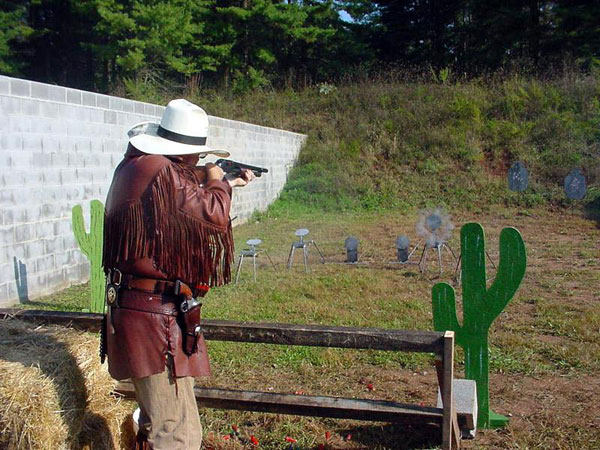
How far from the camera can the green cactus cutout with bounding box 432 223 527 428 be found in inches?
143

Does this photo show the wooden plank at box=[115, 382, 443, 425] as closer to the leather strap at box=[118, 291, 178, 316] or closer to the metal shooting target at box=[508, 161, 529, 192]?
the leather strap at box=[118, 291, 178, 316]

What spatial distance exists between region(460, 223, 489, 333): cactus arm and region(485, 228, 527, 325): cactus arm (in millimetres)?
52

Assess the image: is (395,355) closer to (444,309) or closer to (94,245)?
(444,309)

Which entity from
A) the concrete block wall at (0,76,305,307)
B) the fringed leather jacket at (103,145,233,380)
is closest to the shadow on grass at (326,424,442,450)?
the fringed leather jacket at (103,145,233,380)

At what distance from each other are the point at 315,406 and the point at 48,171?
4.96 meters

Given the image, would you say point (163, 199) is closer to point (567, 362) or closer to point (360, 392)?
point (360, 392)

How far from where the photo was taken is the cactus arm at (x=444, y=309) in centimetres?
367

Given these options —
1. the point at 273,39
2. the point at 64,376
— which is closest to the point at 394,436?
the point at 64,376

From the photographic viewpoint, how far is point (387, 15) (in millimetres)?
27406

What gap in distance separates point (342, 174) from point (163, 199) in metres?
14.0

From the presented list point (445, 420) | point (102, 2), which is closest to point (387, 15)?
point (102, 2)

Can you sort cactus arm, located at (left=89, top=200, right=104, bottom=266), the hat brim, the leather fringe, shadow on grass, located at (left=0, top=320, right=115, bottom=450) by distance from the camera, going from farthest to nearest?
cactus arm, located at (left=89, top=200, right=104, bottom=266), shadow on grass, located at (left=0, top=320, right=115, bottom=450), the hat brim, the leather fringe

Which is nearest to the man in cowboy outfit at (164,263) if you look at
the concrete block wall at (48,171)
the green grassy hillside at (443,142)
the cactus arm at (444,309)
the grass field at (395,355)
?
the grass field at (395,355)

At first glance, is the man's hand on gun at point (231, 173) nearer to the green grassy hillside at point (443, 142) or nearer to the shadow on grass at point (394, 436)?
the shadow on grass at point (394, 436)
